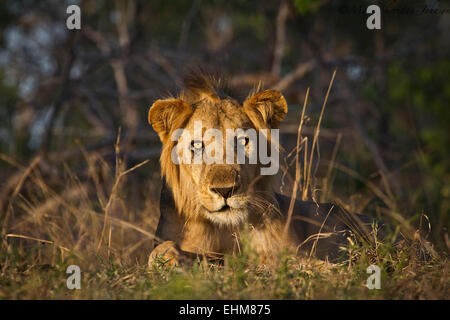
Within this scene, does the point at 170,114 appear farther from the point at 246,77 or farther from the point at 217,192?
the point at 246,77

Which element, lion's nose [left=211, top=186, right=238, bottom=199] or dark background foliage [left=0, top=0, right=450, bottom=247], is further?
dark background foliage [left=0, top=0, right=450, bottom=247]

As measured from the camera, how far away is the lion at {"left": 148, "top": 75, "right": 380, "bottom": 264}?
11.0 ft

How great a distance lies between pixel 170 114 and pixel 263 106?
66 centimetres

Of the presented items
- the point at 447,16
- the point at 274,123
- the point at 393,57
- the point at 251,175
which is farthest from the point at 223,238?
the point at 447,16

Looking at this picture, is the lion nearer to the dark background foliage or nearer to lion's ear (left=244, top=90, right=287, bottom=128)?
lion's ear (left=244, top=90, right=287, bottom=128)

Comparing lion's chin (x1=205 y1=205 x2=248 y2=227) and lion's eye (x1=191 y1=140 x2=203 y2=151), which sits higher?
lion's eye (x1=191 y1=140 x2=203 y2=151)

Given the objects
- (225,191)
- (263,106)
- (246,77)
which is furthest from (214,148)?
(246,77)

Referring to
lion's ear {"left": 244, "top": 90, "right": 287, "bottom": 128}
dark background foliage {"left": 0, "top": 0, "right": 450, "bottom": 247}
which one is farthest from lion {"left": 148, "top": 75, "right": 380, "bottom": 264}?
dark background foliage {"left": 0, "top": 0, "right": 450, "bottom": 247}

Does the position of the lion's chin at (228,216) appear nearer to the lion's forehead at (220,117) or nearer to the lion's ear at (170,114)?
the lion's forehead at (220,117)

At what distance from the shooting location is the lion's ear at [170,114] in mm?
3701

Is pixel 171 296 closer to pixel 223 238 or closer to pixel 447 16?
pixel 223 238

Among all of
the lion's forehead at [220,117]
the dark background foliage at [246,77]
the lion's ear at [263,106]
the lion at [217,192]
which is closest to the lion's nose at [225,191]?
the lion at [217,192]

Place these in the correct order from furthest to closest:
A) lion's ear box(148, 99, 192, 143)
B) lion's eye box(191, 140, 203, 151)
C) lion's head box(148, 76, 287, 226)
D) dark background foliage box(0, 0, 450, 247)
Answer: dark background foliage box(0, 0, 450, 247), lion's ear box(148, 99, 192, 143), lion's eye box(191, 140, 203, 151), lion's head box(148, 76, 287, 226)

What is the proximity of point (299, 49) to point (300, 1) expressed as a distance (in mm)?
5712
